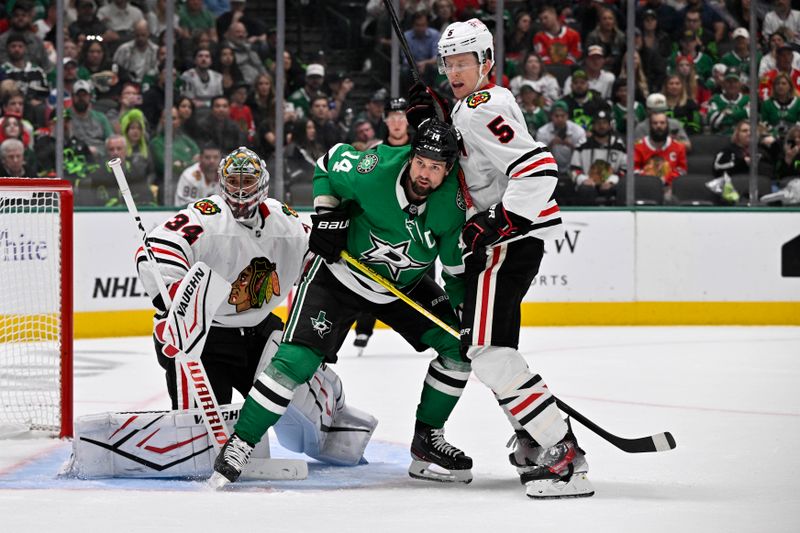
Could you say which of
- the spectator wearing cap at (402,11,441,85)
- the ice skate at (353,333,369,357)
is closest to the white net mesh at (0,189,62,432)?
the ice skate at (353,333,369,357)

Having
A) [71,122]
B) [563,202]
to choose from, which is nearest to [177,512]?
[71,122]

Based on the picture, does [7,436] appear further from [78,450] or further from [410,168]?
[410,168]

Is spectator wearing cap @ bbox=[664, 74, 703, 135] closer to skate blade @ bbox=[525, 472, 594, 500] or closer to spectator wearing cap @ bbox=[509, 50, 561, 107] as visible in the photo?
spectator wearing cap @ bbox=[509, 50, 561, 107]

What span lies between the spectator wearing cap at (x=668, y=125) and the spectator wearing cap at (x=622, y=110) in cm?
5

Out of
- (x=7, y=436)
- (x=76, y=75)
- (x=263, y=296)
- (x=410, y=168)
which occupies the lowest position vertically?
(x=7, y=436)

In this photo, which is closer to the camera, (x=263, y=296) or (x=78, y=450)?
(x=78, y=450)

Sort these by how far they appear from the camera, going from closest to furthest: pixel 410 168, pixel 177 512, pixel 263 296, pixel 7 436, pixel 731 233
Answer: pixel 177 512
pixel 410 168
pixel 263 296
pixel 7 436
pixel 731 233

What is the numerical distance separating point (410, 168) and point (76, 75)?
177 inches

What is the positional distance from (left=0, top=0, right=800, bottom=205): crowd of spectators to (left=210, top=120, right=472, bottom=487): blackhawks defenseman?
3.78 metres

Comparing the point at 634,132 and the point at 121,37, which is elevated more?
the point at 121,37

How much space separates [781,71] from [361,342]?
11.3 feet

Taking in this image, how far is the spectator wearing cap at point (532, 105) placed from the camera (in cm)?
782

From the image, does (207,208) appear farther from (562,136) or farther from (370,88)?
(562,136)

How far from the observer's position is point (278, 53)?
24.7 ft
